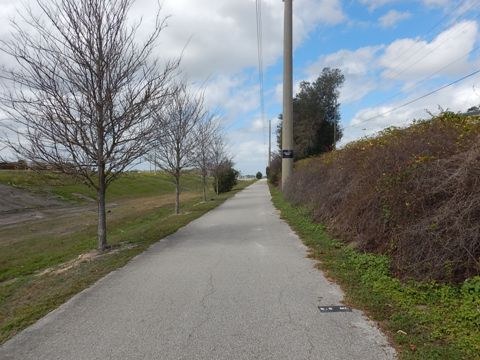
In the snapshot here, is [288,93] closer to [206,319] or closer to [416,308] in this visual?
[416,308]

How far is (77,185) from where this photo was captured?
18234mm

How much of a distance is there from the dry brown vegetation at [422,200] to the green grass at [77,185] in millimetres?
6652

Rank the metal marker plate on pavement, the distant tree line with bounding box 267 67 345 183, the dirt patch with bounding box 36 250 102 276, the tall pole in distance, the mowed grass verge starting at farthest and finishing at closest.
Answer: the distant tree line with bounding box 267 67 345 183
the tall pole in distance
the dirt patch with bounding box 36 250 102 276
the mowed grass verge
the metal marker plate on pavement

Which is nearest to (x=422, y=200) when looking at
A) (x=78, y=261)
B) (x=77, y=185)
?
(x=78, y=261)

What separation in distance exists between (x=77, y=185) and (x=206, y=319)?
48.9 feet

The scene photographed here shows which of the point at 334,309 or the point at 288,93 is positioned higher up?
the point at 288,93

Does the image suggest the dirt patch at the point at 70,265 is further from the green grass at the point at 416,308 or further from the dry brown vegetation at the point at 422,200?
the dry brown vegetation at the point at 422,200

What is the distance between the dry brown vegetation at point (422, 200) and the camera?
5.05 meters

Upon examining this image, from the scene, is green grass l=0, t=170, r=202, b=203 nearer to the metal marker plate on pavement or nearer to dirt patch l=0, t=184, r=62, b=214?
dirt patch l=0, t=184, r=62, b=214

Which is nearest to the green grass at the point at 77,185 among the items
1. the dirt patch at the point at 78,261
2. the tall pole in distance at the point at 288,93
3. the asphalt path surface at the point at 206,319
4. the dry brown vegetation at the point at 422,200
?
the dirt patch at the point at 78,261

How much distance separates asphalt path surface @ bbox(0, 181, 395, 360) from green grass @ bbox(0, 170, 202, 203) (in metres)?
4.12

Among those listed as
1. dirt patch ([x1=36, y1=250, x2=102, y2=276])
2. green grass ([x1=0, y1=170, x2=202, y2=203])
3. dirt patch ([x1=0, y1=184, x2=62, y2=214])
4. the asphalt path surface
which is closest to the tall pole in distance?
green grass ([x1=0, y1=170, x2=202, y2=203])

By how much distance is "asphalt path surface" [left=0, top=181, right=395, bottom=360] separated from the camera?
13.1 ft

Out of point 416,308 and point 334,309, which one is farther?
point 334,309
